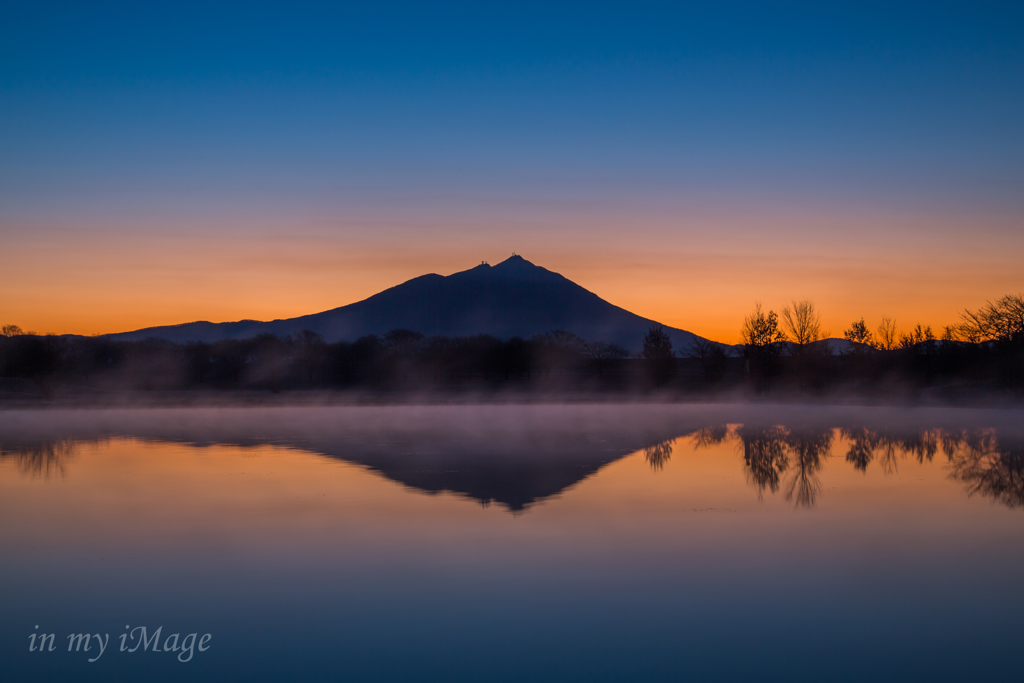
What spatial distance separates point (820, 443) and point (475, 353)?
65973 mm

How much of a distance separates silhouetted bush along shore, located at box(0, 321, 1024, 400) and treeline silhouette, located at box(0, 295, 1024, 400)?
0.52 feet

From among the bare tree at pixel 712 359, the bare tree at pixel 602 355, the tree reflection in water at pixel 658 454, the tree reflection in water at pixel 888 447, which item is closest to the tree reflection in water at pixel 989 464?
the tree reflection in water at pixel 888 447

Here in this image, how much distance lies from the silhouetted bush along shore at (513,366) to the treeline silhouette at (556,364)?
16 centimetres

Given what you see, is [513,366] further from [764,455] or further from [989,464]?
[989,464]

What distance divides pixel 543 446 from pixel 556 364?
6612cm

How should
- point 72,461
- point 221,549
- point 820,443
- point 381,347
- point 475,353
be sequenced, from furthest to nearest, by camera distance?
point 381,347
point 475,353
point 820,443
point 72,461
point 221,549

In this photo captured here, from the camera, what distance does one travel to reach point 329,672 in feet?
18.7

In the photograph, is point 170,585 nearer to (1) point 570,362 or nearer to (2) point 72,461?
(2) point 72,461

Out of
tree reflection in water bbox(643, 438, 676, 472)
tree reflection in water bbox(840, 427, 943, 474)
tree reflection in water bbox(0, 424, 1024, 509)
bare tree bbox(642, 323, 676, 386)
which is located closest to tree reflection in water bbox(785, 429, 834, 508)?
tree reflection in water bbox(0, 424, 1024, 509)

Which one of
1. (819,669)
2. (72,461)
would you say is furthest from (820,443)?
(72,461)

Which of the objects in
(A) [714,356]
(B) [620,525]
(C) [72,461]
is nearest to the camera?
(B) [620,525]

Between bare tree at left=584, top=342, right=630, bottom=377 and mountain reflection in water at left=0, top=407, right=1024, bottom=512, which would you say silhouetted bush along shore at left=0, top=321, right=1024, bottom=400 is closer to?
bare tree at left=584, top=342, right=630, bottom=377

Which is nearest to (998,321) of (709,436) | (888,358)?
(888,358)

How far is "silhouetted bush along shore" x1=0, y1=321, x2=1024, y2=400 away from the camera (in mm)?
57906
